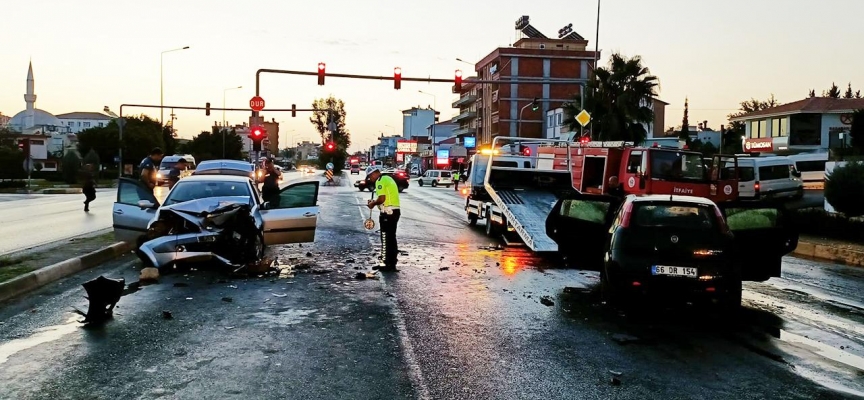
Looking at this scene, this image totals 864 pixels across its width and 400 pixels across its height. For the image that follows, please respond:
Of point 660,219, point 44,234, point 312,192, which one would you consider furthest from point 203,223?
point 44,234

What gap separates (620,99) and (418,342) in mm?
34695

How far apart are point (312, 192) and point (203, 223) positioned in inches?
112

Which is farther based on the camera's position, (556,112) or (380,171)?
(556,112)

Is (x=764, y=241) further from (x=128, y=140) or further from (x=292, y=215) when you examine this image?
(x=128, y=140)

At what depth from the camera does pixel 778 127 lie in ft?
193

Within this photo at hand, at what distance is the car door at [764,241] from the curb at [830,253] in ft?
21.7

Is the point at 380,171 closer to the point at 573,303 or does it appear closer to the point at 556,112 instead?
the point at 573,303

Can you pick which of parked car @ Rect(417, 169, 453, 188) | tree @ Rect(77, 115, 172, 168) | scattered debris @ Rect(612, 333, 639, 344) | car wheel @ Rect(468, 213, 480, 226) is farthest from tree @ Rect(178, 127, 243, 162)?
scattered debris @ Rect(612, 333, 639, 344)

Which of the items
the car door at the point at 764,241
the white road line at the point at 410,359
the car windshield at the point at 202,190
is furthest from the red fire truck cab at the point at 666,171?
the white road line at the point at 410,359

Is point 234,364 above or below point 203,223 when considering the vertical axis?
Answer: below

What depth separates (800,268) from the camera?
15.2 metres

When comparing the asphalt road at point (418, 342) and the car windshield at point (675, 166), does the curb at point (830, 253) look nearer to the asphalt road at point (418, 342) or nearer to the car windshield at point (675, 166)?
the car windshield at point (675, 166)

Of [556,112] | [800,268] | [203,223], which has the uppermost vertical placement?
[556,112]

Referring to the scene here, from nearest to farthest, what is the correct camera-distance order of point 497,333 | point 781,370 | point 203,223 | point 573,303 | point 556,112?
point 781,370, point 497,333, point 573,303, point 203,223, point 556,112
